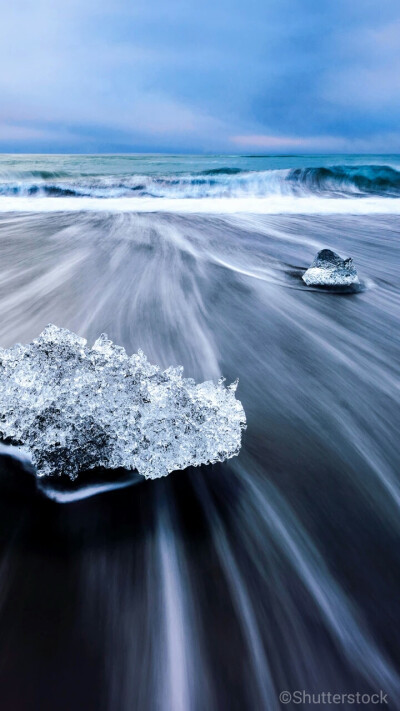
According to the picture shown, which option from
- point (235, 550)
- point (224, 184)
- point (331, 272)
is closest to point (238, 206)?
point (224, 184)

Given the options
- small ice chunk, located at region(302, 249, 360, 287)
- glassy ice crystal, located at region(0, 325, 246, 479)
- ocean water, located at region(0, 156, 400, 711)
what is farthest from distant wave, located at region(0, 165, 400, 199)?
glassy ice crystal, located at region(0, 325, 246, 479)

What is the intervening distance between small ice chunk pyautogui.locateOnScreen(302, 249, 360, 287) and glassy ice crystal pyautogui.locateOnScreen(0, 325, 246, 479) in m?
2.38

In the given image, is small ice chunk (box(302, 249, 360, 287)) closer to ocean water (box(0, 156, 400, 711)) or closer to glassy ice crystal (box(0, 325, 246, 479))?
ocean water (box(0, 156, 400, 711))

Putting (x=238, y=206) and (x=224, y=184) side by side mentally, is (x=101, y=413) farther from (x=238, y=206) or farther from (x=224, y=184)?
(x=224, y=184)

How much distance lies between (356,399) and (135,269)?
8.56ft

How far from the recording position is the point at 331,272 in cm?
329

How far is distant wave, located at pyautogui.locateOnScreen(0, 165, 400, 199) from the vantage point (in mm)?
11666

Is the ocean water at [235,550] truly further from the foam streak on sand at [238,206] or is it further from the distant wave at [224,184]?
the distant wave at [224,184]

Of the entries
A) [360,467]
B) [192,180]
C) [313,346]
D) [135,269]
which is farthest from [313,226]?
[192,180]

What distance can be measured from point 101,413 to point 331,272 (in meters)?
2.69

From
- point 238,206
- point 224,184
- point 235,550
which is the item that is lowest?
point 235,550

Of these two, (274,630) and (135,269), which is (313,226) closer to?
(135,269)

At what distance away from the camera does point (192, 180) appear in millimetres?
13156

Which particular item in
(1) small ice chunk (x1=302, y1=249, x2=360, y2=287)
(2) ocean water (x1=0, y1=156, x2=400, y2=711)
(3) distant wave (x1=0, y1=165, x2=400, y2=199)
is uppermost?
(3) distant wave (x1=0, y1=165, x2=400, y2=199)
